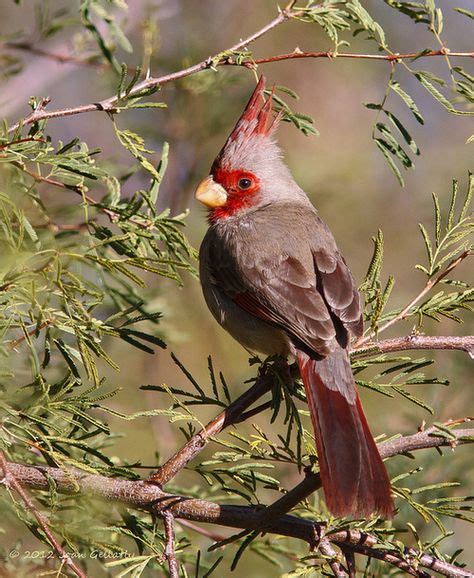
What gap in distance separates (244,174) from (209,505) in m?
2.17

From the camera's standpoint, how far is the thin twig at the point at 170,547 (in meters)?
2.26

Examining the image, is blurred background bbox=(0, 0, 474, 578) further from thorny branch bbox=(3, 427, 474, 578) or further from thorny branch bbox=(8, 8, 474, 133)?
thorny branch bbox=(3, 427, 474, 578)

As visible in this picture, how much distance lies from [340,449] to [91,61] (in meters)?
1.94

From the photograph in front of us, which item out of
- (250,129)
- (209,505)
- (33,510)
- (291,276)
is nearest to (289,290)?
(291,276)

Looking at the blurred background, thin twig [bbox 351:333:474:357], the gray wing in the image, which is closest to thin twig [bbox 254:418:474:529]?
thin twig [bbox 351:333:474:357]

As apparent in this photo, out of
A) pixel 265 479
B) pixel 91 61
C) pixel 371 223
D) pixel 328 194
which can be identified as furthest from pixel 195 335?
pixel 265 479

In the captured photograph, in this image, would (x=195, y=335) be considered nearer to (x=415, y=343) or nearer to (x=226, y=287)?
(x=226, y=287)

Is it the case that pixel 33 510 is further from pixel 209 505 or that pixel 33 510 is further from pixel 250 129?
pixel 250 129

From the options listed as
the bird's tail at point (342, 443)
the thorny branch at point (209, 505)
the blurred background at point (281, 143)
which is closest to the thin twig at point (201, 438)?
the thorny branch at point (209, 505)

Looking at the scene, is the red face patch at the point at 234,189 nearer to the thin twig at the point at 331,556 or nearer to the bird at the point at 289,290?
the bird at the point at 289,290

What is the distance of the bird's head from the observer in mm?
4164

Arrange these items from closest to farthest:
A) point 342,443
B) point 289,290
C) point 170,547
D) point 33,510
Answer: point 33,510 < point 170,547 < point 342,443 < point 289,290

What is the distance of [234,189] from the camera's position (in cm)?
424

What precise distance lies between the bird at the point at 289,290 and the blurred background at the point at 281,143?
0.94 ft
